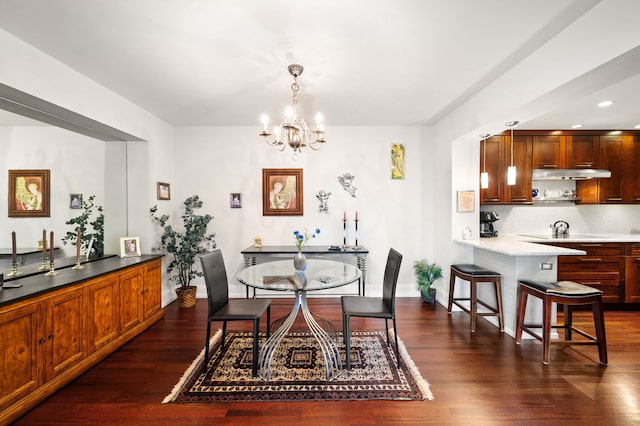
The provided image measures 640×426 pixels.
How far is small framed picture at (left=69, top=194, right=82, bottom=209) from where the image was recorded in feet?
9.38

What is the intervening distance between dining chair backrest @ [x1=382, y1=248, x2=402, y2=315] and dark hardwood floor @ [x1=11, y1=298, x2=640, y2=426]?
0.55 m

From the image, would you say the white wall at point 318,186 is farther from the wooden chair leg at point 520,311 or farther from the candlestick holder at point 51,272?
the candlestick holder at point 51,272

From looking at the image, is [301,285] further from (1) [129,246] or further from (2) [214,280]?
(1) [129,246]

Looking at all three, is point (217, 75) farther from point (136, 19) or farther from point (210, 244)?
point (210, 244)

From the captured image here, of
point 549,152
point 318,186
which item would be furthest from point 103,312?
point 549,152

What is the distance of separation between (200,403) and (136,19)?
255 cm

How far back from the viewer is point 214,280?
256 centimetres

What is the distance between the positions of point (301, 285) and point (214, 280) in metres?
0.84

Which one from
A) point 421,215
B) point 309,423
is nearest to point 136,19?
point 309,423

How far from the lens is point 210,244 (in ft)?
14.4

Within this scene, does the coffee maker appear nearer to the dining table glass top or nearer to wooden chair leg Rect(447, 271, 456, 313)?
wooden chair leg Rect(447, 271, 456, 313)

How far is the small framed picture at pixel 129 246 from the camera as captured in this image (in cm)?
336

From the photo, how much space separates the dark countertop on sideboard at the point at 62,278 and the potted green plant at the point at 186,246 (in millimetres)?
622

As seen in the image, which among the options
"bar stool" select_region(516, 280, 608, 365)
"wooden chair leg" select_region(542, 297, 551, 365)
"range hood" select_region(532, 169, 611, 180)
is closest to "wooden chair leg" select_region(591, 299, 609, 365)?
"bar stool" select_region(516, 280, 608, 365)
